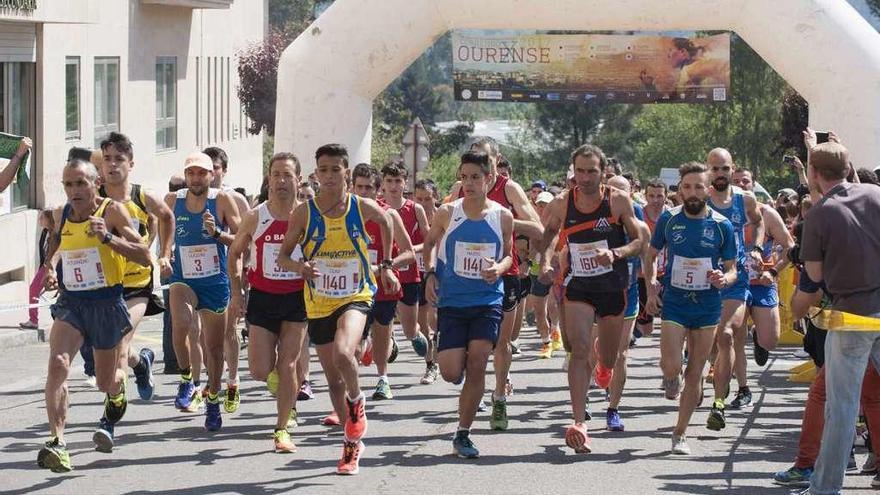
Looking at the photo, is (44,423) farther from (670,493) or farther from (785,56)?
(785,56)

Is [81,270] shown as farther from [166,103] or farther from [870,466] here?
[166,103]

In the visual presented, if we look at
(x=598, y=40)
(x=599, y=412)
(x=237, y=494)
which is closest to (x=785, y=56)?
(x=598, y=40)

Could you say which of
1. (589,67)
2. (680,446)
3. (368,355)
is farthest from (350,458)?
(589,67)

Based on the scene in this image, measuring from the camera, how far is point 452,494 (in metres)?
8.70

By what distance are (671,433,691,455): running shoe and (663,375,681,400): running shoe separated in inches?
23.3

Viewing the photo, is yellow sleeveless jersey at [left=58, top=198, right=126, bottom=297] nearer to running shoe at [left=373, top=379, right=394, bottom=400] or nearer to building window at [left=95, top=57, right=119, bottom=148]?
running shoe at [left=373, top=379, right=394, bottom=400]

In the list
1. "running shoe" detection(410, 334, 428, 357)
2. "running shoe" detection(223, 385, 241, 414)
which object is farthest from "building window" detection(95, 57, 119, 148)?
"running shoe" detection(223, 385, 241, 414)

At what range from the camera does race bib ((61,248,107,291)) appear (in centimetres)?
941

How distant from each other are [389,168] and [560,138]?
73.6 meters

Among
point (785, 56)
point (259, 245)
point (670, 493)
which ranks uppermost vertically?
point (785, 56)

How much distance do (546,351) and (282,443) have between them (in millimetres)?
6705

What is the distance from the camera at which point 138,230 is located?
10.3 metres

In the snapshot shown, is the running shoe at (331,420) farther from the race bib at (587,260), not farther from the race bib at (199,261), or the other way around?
the race bib at (587,260)

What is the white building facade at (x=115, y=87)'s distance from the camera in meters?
23.6
